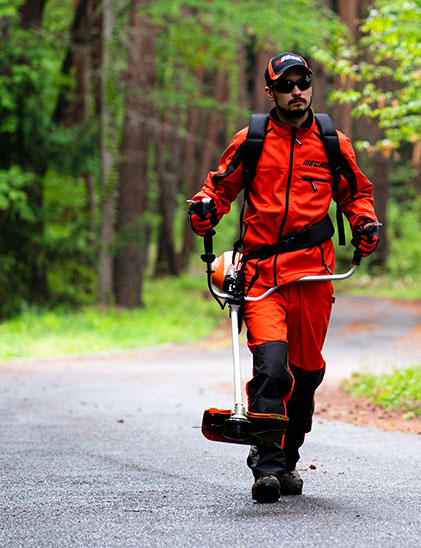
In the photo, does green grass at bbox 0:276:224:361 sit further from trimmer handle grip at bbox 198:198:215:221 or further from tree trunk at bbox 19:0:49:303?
trimmer handle grip at bbox 198:198:215:221

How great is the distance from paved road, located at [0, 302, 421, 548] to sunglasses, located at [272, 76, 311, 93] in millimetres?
2192

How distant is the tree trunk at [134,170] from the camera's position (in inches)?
851

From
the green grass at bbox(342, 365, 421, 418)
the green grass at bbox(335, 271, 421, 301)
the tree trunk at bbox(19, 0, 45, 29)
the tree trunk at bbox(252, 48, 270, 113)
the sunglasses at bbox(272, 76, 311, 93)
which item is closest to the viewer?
the sunglasses at bbox(272, 76, 311, 93)

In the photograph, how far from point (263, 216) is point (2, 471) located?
2302mm

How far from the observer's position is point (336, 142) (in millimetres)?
5117

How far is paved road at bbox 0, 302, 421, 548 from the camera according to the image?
13.7ft

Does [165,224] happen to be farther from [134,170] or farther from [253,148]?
[253,148]

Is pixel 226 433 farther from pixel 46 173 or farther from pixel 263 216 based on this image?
pixel 46 173

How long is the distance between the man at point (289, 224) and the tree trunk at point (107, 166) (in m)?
15.6

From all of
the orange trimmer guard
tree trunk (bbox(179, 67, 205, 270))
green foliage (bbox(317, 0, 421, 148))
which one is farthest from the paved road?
tree trunk (bbox(179, 67, 205, 270))

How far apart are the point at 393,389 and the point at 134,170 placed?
13182 mm

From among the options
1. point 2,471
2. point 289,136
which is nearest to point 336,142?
Result: point 289,136

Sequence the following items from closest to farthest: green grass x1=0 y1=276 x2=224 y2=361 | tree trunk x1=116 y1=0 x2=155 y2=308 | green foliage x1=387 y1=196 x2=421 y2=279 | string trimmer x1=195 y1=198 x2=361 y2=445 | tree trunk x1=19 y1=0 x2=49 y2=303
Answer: string trimmer x1=195 y1=198 x2=361 y2=445, green grass x1=0 y1=276 x2=224 y2=361, tree trunk x1=19 y1=0 x2=49 y2=303, tree trunk x1=116 y1=0 x2=155 y2=308, green foliage x1=387 y1=196 x2=421 y2=279

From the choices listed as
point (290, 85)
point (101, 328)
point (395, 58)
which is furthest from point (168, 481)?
→ point (101, 328)
